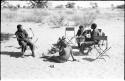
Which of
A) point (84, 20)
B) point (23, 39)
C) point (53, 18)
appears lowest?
point (53, 18)

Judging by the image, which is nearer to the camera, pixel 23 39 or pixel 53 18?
pixel 23 39

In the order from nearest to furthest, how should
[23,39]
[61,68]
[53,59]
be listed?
1. [61,68]
2. [53,59]
3. [23,39]

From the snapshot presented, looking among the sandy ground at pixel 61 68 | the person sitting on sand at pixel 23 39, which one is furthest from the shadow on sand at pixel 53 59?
the person sitting on sand at pixel 23 39

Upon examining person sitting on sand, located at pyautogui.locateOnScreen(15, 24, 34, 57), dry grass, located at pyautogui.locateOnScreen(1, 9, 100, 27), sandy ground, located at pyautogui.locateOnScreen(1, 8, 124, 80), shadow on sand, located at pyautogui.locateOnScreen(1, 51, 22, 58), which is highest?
person sitting on sand, located at pyautogui.locateOnScreen(15, 24, 34, 57)

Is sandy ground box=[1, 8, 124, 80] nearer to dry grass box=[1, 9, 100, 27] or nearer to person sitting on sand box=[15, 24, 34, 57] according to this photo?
person sitting on sand box=[15, 24, 34, 57]

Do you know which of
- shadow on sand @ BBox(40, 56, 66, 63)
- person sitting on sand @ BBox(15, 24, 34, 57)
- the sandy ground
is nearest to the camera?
the sandy ground

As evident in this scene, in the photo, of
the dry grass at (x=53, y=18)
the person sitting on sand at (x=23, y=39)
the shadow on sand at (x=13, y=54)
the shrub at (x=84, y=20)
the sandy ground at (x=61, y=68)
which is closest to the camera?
the sandy ground at (x=61, y=68)

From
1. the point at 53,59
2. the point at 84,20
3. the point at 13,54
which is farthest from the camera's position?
the point at 84,20

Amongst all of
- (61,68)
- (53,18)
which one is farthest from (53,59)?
(53,18)

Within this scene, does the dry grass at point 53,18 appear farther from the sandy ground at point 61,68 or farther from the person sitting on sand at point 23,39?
the sandy ground at point 61,68

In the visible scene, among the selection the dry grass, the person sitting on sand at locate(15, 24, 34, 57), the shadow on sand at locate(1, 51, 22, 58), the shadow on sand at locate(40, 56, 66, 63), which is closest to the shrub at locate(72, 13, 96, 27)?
the dry grass

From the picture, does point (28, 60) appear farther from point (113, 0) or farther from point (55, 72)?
point (113, 0)

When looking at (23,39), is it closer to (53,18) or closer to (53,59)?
(53,59)

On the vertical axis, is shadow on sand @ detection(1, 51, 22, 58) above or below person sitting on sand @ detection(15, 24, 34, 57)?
below
